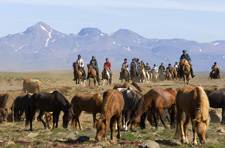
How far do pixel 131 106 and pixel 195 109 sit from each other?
6.30m

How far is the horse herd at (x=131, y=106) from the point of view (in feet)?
46.9

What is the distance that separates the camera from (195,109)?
45.8 ft

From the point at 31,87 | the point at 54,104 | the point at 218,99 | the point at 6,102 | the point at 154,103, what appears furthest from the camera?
the point at 31,87

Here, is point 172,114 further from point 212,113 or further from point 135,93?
point 212,113

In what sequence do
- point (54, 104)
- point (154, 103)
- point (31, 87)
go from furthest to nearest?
1. point (31, 87)
2. point (54, 104)
3. point (154, 103)

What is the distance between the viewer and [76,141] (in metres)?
14.9

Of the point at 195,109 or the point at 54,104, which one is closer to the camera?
the point at 195,109

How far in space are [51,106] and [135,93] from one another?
3.76 m

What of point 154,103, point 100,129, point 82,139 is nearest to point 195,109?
point 100,129

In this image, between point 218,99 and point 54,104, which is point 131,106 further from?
point 218,99

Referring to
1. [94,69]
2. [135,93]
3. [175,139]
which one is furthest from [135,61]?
[175,139]

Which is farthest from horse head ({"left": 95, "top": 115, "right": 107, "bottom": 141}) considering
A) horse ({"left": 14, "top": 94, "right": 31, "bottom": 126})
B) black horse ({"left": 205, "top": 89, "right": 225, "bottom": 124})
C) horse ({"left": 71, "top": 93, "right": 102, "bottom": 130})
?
horse ({"left": 14, "top": 94, "right": 31, "bottom": 126})

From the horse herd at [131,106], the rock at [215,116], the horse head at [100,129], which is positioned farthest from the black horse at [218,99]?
the horse head at [100,129]

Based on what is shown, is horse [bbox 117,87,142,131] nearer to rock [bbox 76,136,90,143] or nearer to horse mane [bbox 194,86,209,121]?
rock [bbox 76,136,90,143]
